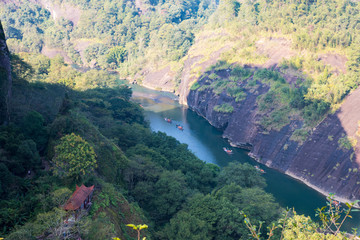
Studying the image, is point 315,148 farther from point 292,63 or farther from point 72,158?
point 72,158

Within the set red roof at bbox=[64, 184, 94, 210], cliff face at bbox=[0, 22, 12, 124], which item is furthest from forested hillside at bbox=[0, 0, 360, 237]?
cliff face at bbox=[0, 22, 12, 124]

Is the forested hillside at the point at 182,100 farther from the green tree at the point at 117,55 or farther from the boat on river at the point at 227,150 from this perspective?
the boat on river at the point at 227,150

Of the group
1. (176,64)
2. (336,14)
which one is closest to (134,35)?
(176,64)

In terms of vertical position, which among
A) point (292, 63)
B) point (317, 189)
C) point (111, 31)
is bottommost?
point (111, 31)

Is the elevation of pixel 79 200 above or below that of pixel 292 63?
below

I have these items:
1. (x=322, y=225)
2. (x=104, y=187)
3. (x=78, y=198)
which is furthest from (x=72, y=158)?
(x=322, y=225)

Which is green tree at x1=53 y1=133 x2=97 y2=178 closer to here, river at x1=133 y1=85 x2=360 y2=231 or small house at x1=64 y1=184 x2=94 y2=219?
small house at x1=64 y1=184 x2=94 y2=219

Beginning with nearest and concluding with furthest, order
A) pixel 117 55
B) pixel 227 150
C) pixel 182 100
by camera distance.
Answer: pixel 227 150, pixel 182 100, pixel 117 55

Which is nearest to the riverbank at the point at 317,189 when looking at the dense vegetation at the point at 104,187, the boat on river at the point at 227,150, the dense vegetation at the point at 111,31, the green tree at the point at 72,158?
the boat on river at the point at 227,150

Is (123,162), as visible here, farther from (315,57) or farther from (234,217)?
(315,57)
